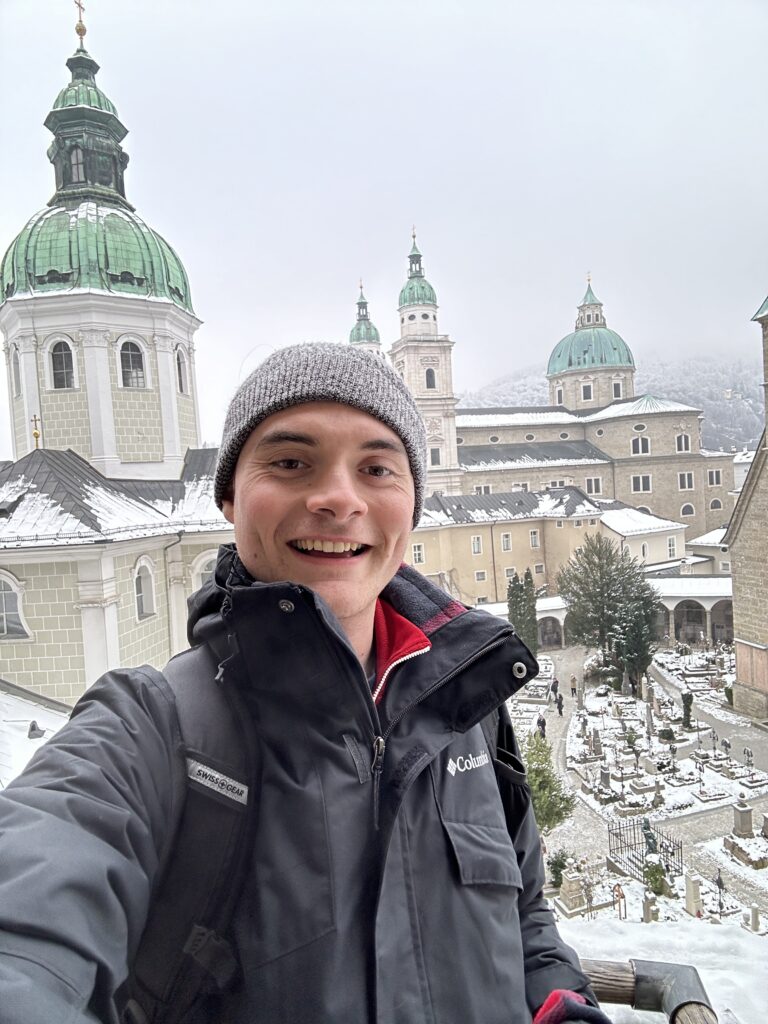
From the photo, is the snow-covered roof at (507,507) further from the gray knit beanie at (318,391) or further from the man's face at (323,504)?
the man's face at (323,504)

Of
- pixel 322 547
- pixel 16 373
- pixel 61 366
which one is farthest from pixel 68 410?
pixel 322 547

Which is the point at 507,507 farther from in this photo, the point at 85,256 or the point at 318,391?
the point at 318,391

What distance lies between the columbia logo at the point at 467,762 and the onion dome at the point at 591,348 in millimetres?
51712

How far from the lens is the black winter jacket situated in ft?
2.71

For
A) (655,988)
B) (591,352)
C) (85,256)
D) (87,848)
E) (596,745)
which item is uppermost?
(591,352)

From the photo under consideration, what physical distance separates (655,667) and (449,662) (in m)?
23.3

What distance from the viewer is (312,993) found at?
3.23ft

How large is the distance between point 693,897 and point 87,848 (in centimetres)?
1082

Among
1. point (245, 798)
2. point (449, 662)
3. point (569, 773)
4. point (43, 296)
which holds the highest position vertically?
point (43, 296)

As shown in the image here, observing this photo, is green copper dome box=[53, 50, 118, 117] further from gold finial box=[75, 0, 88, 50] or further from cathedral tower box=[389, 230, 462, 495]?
cathedral tower box=[389, 230, 462, 495]

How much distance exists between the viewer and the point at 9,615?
9.59 m

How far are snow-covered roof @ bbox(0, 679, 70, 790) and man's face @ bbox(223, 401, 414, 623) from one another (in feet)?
15.6

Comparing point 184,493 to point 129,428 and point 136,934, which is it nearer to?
point 129,428

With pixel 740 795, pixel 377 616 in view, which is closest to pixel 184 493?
pixel 377 616
